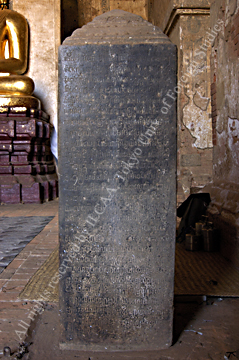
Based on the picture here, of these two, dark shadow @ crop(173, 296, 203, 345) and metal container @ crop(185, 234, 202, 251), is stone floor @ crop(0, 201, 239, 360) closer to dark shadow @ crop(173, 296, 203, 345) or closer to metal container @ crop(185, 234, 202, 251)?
dark shadow @ crop(173, 296, 203, 345)

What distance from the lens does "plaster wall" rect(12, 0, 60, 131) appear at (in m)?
7.23

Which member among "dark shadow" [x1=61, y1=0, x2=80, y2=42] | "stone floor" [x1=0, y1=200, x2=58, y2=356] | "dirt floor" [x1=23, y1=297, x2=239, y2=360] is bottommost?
"stone floor" [x1=0, y1=200, x2=58, y2=356]

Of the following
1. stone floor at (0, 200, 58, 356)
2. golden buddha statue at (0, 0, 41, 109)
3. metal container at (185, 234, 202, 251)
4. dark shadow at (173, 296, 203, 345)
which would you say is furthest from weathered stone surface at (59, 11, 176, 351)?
golden buddha statue at (0, 0, 41, 109)

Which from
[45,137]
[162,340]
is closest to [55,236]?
[162,340]

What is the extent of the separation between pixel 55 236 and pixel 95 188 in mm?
2183

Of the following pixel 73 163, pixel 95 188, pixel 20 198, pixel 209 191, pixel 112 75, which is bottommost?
pixel 20 198

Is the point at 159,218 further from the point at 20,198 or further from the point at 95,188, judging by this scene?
the point at 20,198

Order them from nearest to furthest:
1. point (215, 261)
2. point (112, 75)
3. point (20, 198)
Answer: point (112, 75) < point (215, 261) < point (20, 198)

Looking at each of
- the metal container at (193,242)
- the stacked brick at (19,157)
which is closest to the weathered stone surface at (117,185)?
the metal container at (193,242)

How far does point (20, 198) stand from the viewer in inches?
222

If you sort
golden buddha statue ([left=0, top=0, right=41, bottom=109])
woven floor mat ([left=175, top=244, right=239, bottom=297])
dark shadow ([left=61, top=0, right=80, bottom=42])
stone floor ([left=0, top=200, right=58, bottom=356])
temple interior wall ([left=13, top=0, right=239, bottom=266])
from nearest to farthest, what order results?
stone floor ([left=0, top=200, right=58, bottom=356])
woven floor mat ([left=175, top=244, right=239, bottom=297])
temple interior wall ([left=13, top=0, right=239, bottom=266])
golden buddha statue ([left=0, top=0, right=41, bottom=109])
dark shadow ([left=61, top=0, right=80, bottom=42])

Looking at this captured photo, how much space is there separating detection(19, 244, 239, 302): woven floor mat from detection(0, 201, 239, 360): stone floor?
7 cm

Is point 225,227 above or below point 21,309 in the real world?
above

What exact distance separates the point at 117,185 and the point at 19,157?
4.82 metres
